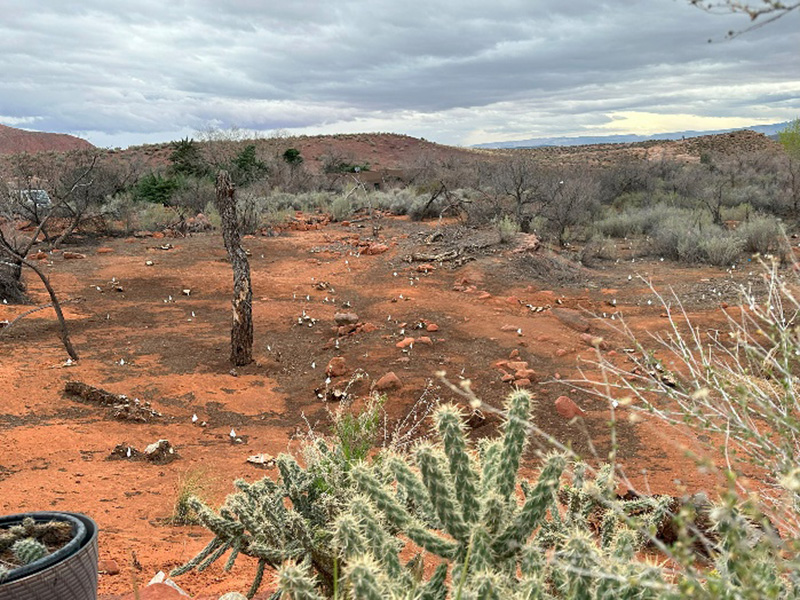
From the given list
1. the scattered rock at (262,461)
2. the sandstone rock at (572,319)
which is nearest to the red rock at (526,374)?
the sandstone rock at (572,319)

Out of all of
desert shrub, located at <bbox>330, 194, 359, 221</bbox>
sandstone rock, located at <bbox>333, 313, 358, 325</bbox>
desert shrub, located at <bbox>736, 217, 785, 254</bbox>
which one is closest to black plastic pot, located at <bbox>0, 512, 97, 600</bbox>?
sandstone rock, located at <bbox>333, 313, 358, 325</bbox>

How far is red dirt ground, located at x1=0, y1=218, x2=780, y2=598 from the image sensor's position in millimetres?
5480

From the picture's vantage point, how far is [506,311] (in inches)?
476

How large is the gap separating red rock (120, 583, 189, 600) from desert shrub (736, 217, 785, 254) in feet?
56.8

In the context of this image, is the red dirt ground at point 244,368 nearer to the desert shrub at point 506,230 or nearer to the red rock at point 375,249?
the red rock at point 375,249

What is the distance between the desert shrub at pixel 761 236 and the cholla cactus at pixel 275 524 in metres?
16.8

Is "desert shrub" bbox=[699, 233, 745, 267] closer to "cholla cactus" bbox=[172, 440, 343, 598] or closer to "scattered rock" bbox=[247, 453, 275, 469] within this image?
"scattered rock" bbox=[247, 453, 275, 469]

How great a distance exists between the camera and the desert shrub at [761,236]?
17.1 m

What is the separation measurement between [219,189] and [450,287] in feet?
19.7

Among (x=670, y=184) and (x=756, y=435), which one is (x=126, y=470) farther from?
(x=670, y=184)

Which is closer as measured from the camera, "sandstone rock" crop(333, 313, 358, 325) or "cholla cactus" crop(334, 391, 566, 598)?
"cholla cactus" crop(334, 391, 566, 598)

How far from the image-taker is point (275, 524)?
327cm

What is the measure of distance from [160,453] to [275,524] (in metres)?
3.66

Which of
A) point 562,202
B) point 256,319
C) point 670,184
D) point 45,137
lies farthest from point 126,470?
point 45,137
